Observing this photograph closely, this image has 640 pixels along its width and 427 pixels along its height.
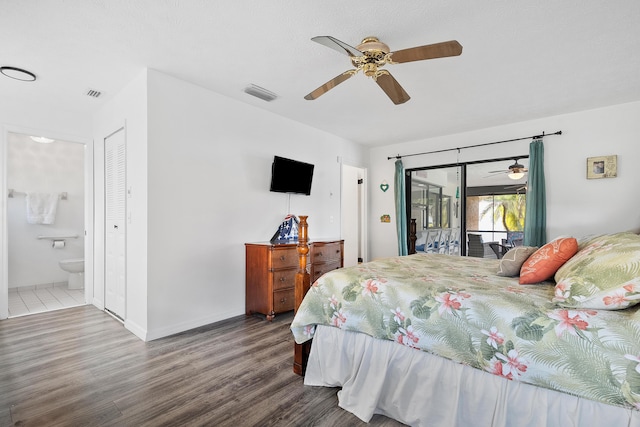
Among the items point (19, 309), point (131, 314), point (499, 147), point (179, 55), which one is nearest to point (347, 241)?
point (499, 147)

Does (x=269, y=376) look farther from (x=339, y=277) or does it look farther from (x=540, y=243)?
(x=540, y=243)

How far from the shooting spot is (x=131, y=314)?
312 cm

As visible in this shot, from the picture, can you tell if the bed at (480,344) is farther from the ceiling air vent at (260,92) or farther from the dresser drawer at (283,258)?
the ceiling air vent at (260,92)

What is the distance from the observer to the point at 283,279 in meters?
3.56

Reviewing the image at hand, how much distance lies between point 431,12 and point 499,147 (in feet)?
10.6

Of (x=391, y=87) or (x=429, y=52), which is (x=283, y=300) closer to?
(x=391, y=87)

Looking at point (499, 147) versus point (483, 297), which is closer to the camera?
point (483, 297)

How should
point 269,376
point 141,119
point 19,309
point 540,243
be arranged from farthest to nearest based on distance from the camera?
point 540,243, point 19,309, point 141,119, point 269,376

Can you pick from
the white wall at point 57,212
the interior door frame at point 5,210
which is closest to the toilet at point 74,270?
the white wall at point 57,212

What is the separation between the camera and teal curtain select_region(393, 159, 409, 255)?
5.52m

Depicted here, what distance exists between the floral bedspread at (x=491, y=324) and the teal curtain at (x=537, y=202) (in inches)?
101

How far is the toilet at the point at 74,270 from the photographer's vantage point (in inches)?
185

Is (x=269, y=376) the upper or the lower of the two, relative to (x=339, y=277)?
lower

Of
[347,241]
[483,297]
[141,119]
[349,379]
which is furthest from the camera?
[347,241]
